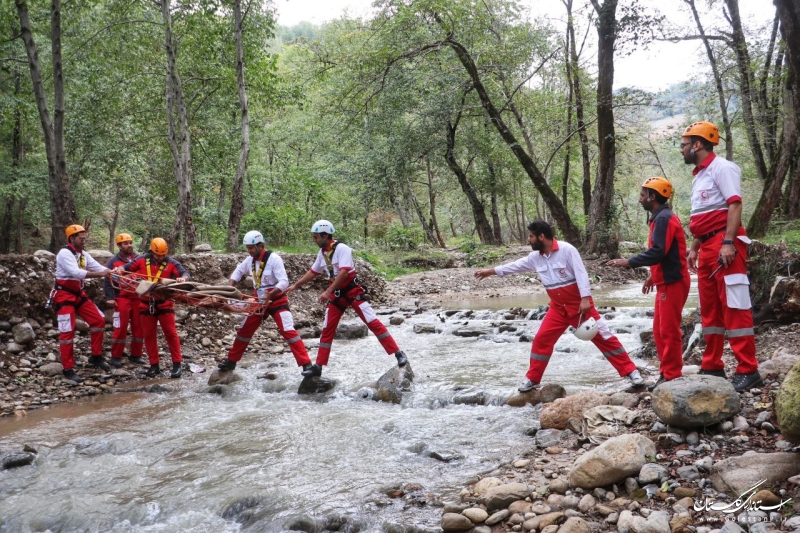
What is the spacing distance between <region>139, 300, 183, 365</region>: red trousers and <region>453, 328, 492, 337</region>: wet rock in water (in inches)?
200

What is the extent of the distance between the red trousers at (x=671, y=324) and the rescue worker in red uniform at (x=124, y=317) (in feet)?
24.5

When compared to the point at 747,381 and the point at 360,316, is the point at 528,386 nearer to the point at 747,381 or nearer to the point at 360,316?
the point at 747,381

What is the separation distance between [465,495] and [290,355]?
6.56 m

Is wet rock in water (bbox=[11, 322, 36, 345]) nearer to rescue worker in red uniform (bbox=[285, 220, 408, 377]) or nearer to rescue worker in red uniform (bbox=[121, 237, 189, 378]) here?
rescue worker in red uniform (bbox=[121, 237, 189, 378])

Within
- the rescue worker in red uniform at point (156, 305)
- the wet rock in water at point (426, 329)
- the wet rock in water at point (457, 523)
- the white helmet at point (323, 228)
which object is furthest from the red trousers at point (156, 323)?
the wet rock in water at point (457, 523)

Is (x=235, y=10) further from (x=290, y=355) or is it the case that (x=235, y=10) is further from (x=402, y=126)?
(x=402, y=126)

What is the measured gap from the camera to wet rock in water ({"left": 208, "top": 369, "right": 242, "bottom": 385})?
7715mm

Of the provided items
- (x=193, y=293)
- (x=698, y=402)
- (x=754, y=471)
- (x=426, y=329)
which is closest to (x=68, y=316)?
(x=193, y=293)

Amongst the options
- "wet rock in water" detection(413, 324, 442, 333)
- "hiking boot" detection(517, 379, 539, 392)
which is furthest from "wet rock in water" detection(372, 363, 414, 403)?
"wet rock in water" detection(413, 324, 442, 333)

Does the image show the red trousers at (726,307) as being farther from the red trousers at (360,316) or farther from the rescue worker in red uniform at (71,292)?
the rescue worker in red uniform at (71,292)

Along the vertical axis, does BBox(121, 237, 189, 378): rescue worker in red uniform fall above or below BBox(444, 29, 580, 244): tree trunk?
below

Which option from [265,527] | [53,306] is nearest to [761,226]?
[265,527]

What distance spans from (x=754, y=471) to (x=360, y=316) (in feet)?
16.1

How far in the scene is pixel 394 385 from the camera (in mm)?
6723
